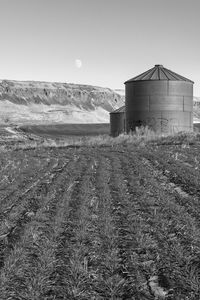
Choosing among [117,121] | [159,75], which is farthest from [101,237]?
[117,121]

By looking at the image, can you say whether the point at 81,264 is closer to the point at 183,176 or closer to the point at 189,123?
the point at 183,176

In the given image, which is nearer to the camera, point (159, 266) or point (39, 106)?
point (159, 266)

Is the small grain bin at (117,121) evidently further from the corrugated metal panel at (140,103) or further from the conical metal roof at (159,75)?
the corrugated metal panel at (140,103)

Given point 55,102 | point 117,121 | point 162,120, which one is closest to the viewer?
point 162,120

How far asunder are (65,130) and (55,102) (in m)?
84.5

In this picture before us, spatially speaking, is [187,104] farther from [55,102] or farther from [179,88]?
[55,102]

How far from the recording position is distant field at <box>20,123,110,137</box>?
7400cm

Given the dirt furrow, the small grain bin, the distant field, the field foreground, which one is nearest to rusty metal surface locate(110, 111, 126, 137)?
the small grain bin

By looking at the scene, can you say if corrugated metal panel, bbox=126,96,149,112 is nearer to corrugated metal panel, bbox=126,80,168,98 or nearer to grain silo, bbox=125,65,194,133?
grain silo, bbox=125,65,194,133

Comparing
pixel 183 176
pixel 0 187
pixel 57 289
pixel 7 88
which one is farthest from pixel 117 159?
pixel 7 88

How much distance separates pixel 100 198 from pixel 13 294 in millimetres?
5017

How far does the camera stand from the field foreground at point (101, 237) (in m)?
4.88

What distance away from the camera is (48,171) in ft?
49.6

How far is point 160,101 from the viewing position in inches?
1253
